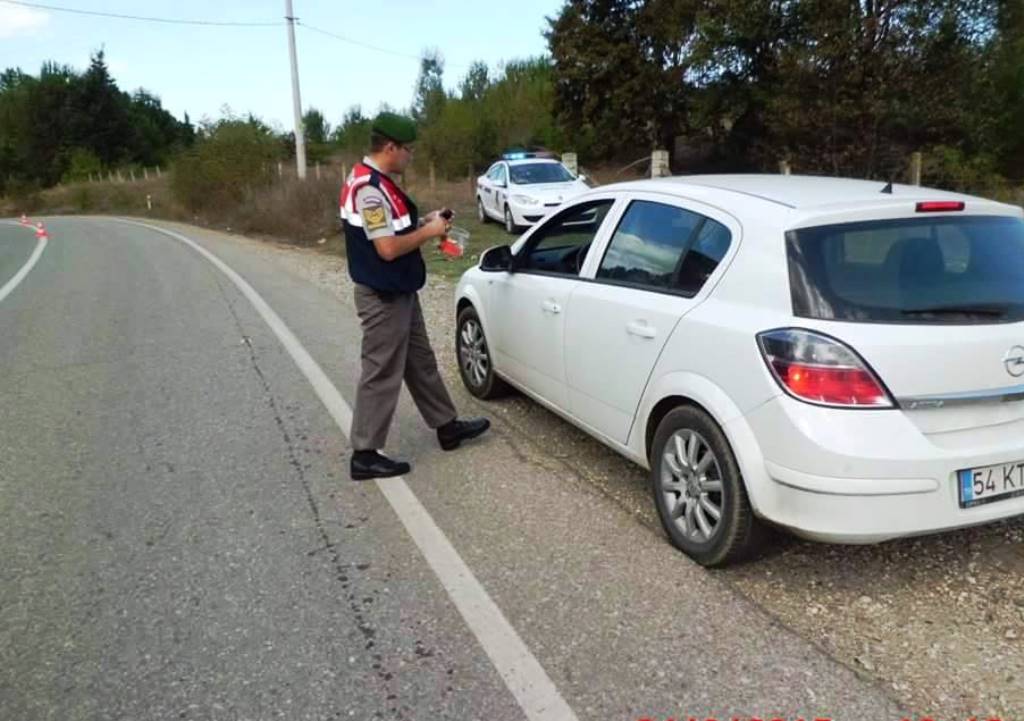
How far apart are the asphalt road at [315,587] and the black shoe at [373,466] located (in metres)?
0.10

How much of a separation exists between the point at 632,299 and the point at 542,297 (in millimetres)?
922

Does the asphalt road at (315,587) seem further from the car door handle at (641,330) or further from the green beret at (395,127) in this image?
the green beret at (395,127)

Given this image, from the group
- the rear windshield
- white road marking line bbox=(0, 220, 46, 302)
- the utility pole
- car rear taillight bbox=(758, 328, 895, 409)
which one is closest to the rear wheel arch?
car rear taillight bbox=(758, 328, 895, 409)

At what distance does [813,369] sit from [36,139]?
8099 cm

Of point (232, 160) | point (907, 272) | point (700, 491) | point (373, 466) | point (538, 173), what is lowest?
point (373, 466)

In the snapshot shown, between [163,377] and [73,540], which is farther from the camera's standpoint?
[163,377]

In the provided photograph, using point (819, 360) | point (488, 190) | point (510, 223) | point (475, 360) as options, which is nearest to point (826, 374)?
point (819, 360)

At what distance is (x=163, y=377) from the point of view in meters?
6.50

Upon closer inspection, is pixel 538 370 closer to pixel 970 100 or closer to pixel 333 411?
pixel 333 411

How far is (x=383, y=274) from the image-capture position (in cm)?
426

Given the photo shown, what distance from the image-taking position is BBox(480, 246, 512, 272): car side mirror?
5.18 m

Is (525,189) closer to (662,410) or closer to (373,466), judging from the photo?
(373,466)

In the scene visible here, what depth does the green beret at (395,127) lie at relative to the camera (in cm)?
416

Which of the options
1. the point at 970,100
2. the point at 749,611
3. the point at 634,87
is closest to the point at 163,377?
the point at 749,611
